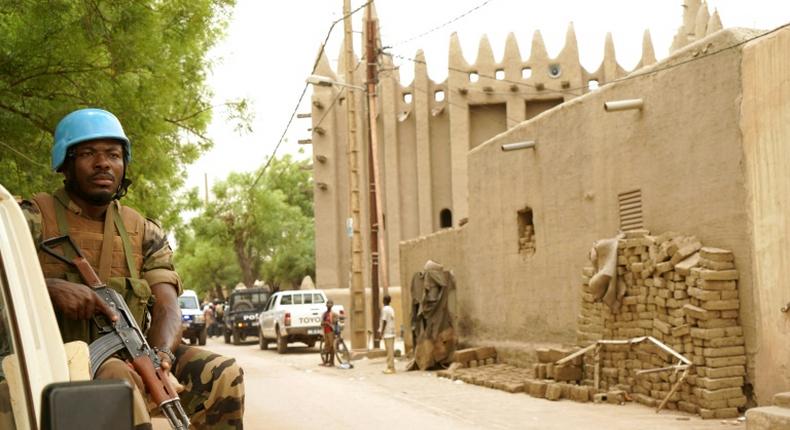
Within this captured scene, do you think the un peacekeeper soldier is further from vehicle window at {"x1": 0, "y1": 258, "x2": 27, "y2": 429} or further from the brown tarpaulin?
the brown tarpaulin

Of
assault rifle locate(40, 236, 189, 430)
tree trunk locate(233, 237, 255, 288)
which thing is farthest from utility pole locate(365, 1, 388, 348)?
tree trunk locate(233, 237, 255, 288)

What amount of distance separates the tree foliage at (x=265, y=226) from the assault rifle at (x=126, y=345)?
50187 millimetres

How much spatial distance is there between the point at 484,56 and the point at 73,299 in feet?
121

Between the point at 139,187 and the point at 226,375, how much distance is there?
11.3 metres

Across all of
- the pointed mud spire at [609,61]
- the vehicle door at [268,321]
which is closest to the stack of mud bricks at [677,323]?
the vehicle door at [268,321]

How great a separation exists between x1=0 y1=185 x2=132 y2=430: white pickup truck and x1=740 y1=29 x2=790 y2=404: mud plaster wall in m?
10.0

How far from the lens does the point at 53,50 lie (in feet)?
33.6

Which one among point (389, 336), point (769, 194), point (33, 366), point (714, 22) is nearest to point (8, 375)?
point (33, 366)

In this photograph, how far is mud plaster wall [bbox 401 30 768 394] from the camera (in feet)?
40.0

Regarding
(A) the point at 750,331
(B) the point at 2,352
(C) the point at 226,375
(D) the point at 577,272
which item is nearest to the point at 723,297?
(A) the point at 750,331

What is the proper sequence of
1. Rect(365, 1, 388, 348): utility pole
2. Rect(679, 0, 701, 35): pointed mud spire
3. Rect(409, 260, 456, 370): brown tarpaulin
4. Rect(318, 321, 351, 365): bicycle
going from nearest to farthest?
Rect(409, 260, 456, 370): brown tarpaulin → Rect(318, 321, 351, 365): bicycle → Rect(365, 1, 388, 348): utility pole → Rect(679, 0, 701, 35): pointed mud spire

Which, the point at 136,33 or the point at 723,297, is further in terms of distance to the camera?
the point at 723,297

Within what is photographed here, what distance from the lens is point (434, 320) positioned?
2097cm

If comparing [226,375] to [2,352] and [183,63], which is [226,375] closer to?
[2,352]
